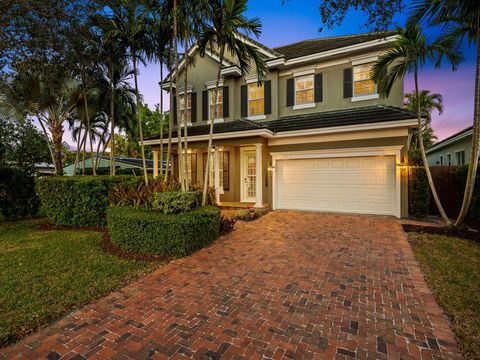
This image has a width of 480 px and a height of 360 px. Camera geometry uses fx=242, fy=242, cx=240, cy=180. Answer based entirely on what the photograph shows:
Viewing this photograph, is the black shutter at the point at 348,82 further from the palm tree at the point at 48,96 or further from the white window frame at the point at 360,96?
the palm tree at the point at 48,96

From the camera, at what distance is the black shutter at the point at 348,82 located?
10.0 meters

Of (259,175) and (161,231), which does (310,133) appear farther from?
(161,231)

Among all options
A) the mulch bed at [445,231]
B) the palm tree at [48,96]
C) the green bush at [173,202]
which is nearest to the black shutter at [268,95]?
the green bush at [173,202]

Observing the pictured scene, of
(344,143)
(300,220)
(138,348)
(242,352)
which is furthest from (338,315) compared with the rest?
(344,143)

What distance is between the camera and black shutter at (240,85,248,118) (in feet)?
39.3

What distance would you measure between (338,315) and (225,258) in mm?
2482

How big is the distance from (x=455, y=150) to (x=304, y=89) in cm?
948

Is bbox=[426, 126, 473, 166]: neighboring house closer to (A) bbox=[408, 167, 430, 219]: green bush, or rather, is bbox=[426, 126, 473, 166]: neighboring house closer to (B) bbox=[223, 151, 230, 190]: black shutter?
(A) bbox=[408, 167, 430, 219]: green bush

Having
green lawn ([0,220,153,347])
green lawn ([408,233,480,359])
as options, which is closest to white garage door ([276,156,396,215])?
green lawn ([408,233,480,359])

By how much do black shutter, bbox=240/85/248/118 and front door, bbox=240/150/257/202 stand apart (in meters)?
1.89

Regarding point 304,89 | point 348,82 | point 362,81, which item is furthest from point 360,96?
point 304,89

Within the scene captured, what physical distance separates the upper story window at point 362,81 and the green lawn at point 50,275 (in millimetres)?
10044

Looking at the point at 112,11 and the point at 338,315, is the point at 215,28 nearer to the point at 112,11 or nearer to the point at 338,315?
the point at 112,11

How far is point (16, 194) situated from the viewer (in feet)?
29.7
